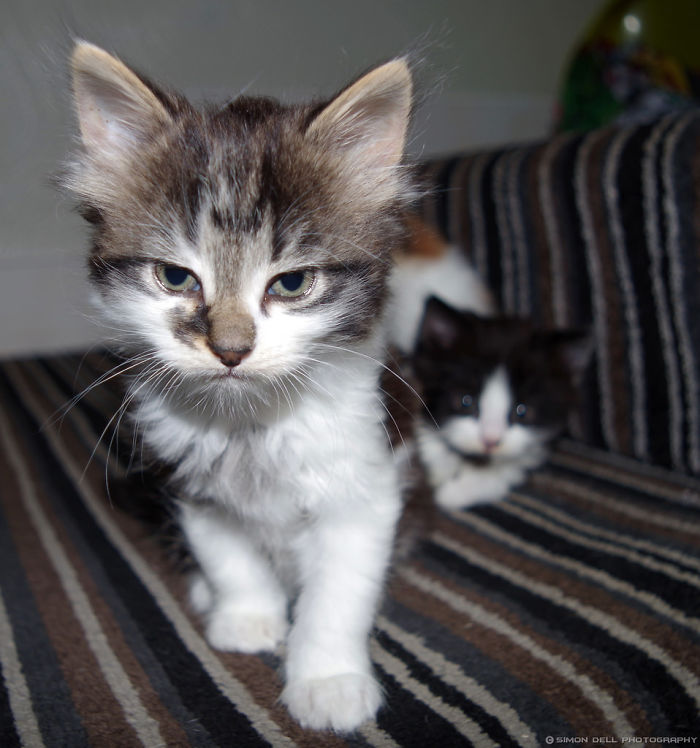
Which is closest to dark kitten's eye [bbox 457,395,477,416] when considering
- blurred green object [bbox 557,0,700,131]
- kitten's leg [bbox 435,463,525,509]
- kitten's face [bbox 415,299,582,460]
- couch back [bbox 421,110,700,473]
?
kitten's face [bbox 415,299,582,460]

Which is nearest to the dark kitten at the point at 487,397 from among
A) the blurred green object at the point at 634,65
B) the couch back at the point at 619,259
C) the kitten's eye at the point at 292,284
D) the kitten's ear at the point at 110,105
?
the couch back at the point at 619,259

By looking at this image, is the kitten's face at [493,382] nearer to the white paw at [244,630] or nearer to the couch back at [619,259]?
the couch back at [619,259]

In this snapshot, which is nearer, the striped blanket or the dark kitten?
the striped blanket

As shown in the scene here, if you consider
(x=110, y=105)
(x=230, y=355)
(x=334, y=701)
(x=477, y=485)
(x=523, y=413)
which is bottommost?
(x=334, y=701)

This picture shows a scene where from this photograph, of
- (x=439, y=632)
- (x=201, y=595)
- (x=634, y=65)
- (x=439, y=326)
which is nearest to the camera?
(x=439, y=632)

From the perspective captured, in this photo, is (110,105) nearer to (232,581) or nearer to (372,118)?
(372,118)

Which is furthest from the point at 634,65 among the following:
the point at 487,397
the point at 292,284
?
the point at 292,284

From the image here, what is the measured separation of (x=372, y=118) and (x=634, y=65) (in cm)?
182

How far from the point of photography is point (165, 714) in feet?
2.75

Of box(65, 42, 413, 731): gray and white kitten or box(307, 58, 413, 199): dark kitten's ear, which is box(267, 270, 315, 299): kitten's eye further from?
box(307, 58, 413, 199): dark kitten's ear

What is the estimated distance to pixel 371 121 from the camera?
0.85 meters

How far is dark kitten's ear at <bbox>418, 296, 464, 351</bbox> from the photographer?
1.55 meters

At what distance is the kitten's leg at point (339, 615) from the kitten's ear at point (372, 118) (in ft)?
1.53

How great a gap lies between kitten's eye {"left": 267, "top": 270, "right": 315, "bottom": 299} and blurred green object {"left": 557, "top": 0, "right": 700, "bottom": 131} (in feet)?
6.00
